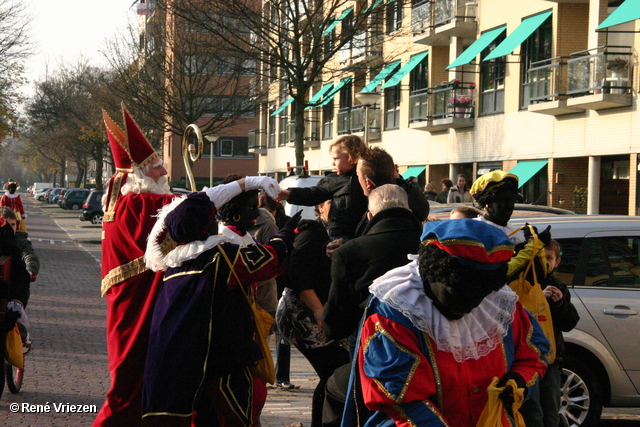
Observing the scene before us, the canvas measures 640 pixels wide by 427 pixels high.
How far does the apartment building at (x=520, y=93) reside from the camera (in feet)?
66.1

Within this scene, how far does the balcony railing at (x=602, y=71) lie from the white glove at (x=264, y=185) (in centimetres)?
1638

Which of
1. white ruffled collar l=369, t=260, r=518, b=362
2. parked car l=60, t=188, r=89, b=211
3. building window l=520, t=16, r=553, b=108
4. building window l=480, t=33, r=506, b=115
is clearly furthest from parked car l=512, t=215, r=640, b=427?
parked car l=60, t=188, r=89, b=211

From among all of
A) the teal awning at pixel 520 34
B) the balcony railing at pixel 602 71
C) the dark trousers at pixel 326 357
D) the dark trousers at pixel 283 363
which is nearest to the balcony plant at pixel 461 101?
the teal awning at pixel 520 34

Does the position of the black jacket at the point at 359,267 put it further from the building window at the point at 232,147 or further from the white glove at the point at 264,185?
the building window at the point at 232,147

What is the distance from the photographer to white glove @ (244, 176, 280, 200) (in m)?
4.91

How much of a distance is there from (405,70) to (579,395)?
24.4m

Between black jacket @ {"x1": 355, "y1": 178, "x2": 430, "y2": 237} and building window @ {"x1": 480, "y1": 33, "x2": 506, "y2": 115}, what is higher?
building window @ {"x1": 480, "y1": 33, "x2": 506, "y2": 115}

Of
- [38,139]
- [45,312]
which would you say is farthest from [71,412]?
[38,139]

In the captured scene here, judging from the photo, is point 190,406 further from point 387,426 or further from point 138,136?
→ point 138,136

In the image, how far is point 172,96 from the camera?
3278 cm

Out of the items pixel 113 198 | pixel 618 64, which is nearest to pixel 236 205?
pixel 113 198

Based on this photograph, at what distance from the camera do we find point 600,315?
6.54 m

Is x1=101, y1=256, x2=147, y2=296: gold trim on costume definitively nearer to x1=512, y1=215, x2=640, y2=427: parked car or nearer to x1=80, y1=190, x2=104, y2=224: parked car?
x1=512, y1=215, x2=640, y2=427: parked car

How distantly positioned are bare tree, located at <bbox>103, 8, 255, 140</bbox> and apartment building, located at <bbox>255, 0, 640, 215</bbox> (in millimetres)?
6339
